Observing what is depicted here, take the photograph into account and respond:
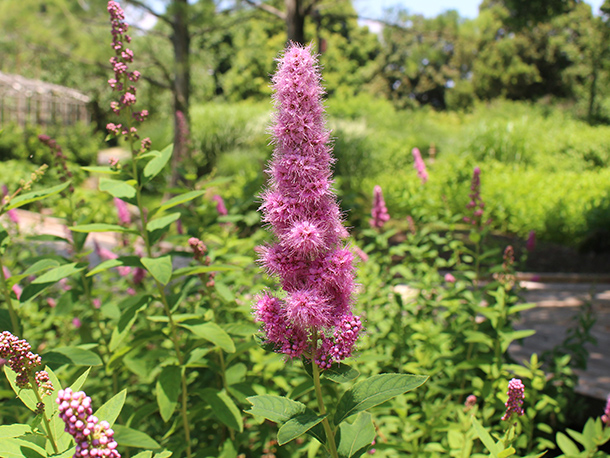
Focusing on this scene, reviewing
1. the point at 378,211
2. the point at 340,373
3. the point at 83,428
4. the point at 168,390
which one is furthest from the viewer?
the point at 378,211

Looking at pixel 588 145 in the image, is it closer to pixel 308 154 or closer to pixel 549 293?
pixel 549 293

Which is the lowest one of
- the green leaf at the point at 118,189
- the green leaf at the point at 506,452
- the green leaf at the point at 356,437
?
the green leaf at the point at 356,437

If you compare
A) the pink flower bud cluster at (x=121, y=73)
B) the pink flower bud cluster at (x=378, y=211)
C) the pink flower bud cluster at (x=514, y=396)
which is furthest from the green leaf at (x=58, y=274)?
the pink flower bud cluster at (x=378, y=211)

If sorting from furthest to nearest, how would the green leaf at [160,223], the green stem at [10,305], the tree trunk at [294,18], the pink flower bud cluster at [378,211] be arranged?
the tree trunk at [294,18]
the pink flower bud cluster at [378,211]
the green leaf at [160,223]
the green stem at [10,305]

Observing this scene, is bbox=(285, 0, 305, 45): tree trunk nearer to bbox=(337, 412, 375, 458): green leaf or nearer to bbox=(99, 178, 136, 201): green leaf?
bbox=(99, 178, 136, 201): green leaf

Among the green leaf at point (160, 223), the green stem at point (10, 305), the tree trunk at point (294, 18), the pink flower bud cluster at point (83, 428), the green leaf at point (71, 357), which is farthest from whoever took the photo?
the tree trunk at point (294, 18)

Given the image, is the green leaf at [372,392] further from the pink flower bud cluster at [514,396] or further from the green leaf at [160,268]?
the green leaf at [160,268]

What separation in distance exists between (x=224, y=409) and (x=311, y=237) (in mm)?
912

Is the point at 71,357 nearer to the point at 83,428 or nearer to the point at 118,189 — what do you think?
the point at 118,189

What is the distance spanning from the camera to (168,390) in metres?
1.55

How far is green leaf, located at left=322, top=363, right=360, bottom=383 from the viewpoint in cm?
105

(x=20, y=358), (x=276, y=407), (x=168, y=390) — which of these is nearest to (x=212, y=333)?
(x=168, y=390)

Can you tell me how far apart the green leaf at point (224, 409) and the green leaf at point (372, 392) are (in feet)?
1.83

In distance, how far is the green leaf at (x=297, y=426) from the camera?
94 cm
